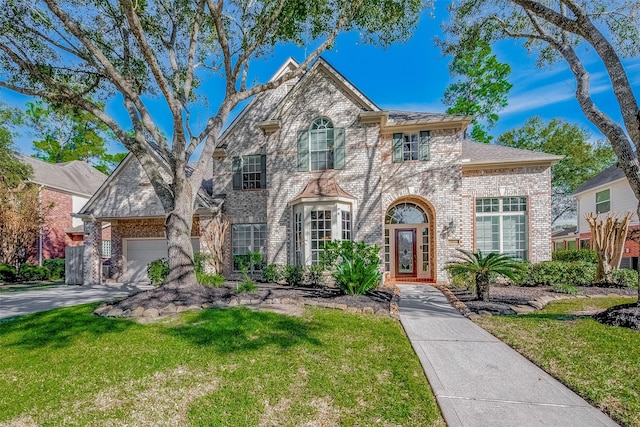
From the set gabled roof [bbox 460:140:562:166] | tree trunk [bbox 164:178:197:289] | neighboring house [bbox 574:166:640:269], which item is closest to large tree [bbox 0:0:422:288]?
tree trunk [bbox 164:178:197:289]

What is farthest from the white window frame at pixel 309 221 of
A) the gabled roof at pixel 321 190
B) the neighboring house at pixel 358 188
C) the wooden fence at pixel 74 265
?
the wooden fence at pixel 74 265

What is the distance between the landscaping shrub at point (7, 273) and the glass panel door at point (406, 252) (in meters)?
18.7

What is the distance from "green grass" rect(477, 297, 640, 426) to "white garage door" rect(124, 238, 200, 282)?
13.8 meters

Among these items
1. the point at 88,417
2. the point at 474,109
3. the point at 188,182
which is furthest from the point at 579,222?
the point at 88,417

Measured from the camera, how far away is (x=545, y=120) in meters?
25.8

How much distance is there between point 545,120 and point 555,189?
735cm

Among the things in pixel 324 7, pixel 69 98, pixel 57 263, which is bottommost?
pixel 57 263

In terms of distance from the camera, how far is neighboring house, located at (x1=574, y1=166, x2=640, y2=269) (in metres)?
17.8

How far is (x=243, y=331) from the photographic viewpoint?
5332 mm

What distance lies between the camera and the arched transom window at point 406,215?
12789mm

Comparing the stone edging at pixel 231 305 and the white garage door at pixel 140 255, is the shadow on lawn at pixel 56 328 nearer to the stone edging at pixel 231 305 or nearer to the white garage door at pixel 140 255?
the stone edging at pixel 231 305

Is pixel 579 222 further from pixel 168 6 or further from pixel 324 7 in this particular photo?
pixel 168 6

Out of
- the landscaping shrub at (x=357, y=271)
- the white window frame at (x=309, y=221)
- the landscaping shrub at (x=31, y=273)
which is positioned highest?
the white window frame at (x=309, y=221)

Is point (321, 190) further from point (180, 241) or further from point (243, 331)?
point (243, 331)
